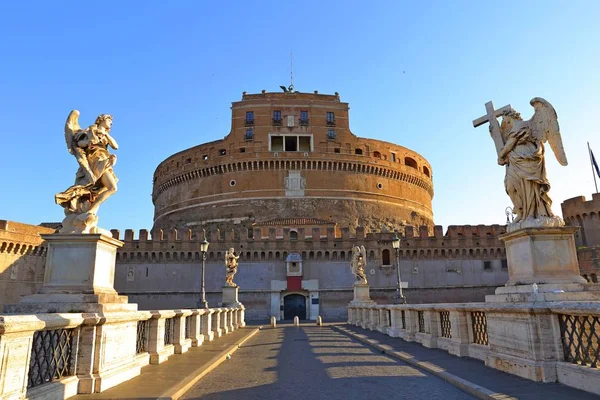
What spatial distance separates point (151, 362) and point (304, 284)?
31148 millimetres

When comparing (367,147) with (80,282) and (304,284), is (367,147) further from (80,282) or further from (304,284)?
(80,282)

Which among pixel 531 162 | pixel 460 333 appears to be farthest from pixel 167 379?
pixel 531 162

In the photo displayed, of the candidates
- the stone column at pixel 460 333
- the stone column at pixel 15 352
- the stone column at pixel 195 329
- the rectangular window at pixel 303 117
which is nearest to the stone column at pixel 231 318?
the stone column at pixel 195 329

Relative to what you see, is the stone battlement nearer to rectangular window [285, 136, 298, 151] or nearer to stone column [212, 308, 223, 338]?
rectangular window [285, 136, 298, 151]

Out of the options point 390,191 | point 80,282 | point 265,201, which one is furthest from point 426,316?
point 390,191

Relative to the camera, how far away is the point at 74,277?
5809 mm

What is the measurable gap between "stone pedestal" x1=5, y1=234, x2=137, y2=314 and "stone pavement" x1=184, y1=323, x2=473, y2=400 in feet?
5.68

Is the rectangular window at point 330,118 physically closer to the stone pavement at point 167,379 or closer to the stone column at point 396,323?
the stone column at point 396,323

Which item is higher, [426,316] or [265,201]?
[265,201]

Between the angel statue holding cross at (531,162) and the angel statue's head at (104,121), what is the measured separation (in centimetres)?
589

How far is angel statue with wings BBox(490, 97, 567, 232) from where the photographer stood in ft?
20.8

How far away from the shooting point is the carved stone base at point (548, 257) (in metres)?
5.88

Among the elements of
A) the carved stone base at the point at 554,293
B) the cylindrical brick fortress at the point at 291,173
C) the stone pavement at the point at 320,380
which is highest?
the cylindrical brick fortress at the point at 291,173

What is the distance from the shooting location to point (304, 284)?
3825 cm
